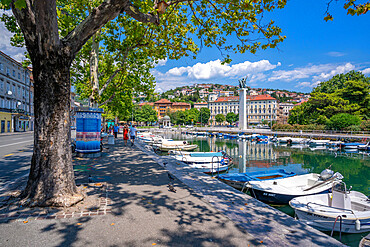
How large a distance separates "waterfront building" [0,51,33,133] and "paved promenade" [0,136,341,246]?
4771 centimetres

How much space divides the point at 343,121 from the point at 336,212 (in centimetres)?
4889

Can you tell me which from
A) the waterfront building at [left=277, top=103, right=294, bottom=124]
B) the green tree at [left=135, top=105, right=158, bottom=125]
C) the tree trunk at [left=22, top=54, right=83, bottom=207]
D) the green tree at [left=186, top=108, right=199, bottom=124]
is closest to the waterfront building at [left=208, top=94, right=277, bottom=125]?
the green tree at [left=186, top=108, right=199, bottom=124]

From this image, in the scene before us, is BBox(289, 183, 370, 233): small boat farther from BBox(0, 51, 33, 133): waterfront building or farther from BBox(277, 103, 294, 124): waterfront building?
BBox(277, 103, 294, 124): waterfront building

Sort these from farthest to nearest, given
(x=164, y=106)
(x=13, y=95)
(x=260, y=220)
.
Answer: (x=164, y=106), (x=13, y=95), (x=260, y=220)

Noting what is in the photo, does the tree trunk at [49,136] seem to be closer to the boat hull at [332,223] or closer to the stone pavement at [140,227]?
the stone pavement at [140,227]

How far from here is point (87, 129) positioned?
12797 mm

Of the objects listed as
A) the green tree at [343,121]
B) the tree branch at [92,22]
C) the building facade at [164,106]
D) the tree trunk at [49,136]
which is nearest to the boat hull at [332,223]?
the tree trunk at [49,136]

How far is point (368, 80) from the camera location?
61.1 m

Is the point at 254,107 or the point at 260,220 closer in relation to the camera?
the point at 260,220

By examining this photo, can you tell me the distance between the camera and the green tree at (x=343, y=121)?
46.2 m

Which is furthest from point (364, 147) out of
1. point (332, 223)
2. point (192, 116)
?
point (192, 116)

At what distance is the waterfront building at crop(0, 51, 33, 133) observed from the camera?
42.4m

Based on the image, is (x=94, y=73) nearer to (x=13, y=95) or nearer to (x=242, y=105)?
(x=13, y=95)

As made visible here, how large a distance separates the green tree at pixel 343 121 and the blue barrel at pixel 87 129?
5111 cm
